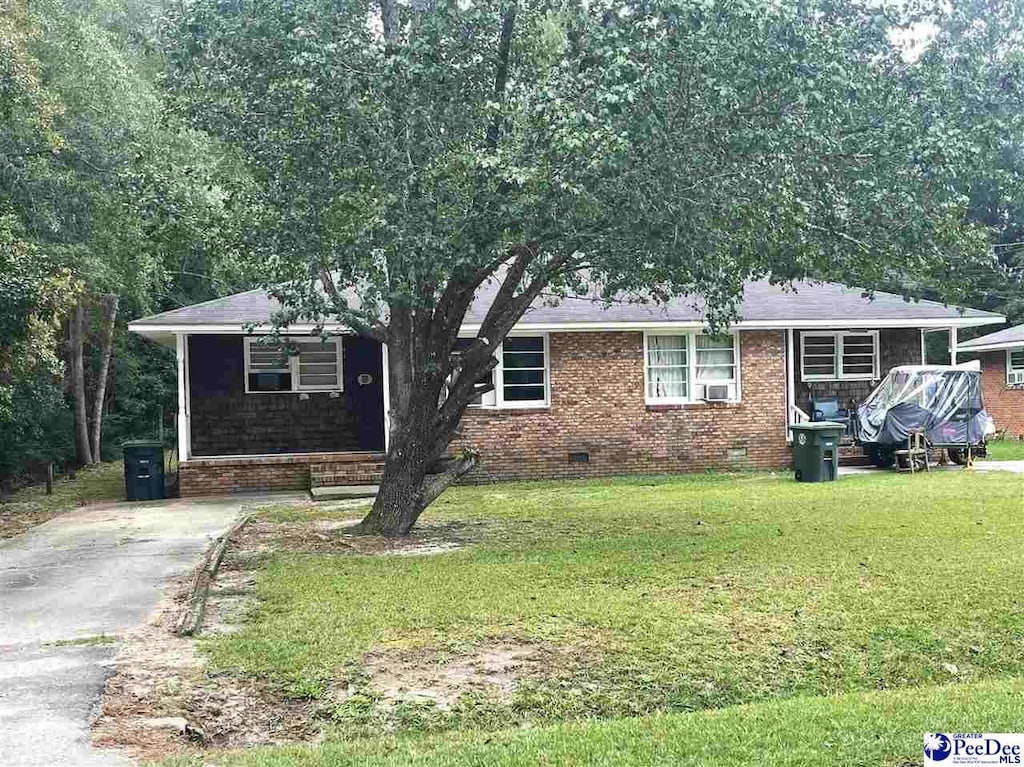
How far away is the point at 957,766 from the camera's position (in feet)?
12.9

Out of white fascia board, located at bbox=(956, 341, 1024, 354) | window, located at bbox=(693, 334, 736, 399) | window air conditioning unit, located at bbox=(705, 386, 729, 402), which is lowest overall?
window air conditioning unit, located at bbox=(705, 386, 729, 402)

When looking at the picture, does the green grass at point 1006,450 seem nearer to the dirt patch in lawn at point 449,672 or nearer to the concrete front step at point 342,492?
the concrete front step at point 342,492

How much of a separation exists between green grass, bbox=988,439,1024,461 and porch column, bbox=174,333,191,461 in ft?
50.7

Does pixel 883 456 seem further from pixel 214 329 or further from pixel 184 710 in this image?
pixel 184 710

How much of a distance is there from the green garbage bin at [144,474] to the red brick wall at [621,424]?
5210mm

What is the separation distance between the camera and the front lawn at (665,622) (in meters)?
5.43

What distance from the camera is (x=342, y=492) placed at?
16.6 metres

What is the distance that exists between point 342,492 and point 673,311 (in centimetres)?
715

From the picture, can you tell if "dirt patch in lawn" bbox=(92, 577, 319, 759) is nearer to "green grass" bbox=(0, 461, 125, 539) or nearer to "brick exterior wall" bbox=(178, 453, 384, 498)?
"green grass" bbox=(0, 461, 125, 539)

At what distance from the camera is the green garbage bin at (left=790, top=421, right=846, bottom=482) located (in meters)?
16.8

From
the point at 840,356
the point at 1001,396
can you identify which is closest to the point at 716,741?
the point at 840,356

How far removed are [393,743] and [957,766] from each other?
2.52 metres

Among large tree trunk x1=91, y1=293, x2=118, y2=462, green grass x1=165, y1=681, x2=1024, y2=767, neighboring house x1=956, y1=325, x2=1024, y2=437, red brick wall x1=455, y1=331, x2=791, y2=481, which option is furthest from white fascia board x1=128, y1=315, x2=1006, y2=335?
green grass x1=165, y1=681, x2=1024, y2=767

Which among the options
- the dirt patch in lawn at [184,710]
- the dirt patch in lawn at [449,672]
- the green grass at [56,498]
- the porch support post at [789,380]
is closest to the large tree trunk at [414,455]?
the dirt patch in lawn at [184,710]
